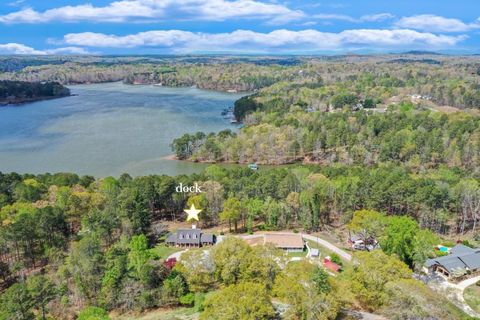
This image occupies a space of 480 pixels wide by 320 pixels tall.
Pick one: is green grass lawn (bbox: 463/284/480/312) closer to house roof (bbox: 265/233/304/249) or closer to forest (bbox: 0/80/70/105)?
house roof (bbox: 265/233/304/249)

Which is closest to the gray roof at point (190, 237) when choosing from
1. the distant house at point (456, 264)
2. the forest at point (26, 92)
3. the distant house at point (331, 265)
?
the distant house at point (331, 265)

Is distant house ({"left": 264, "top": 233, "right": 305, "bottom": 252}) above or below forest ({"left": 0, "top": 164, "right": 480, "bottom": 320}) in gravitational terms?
below

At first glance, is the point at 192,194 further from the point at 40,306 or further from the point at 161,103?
the point at 161,103

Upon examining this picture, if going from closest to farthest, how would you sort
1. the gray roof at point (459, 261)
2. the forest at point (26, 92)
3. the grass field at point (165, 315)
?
1. the grass field at point (165, 315)
2. the gray roof at point (459, 261)
3. the forest at point (26, 92)

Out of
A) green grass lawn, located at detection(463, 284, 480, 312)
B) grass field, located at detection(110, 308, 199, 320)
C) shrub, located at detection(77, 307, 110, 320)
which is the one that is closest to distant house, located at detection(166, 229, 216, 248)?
grass field, located at detection(110, 308, 199, 320)

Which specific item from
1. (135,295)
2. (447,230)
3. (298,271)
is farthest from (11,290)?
(447,230)

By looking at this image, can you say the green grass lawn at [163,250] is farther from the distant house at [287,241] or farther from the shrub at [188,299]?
the distant house at [287,241]

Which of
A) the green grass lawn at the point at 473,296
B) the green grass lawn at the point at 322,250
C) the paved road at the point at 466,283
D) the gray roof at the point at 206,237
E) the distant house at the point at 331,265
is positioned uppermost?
the distant house at the point at 331,265
